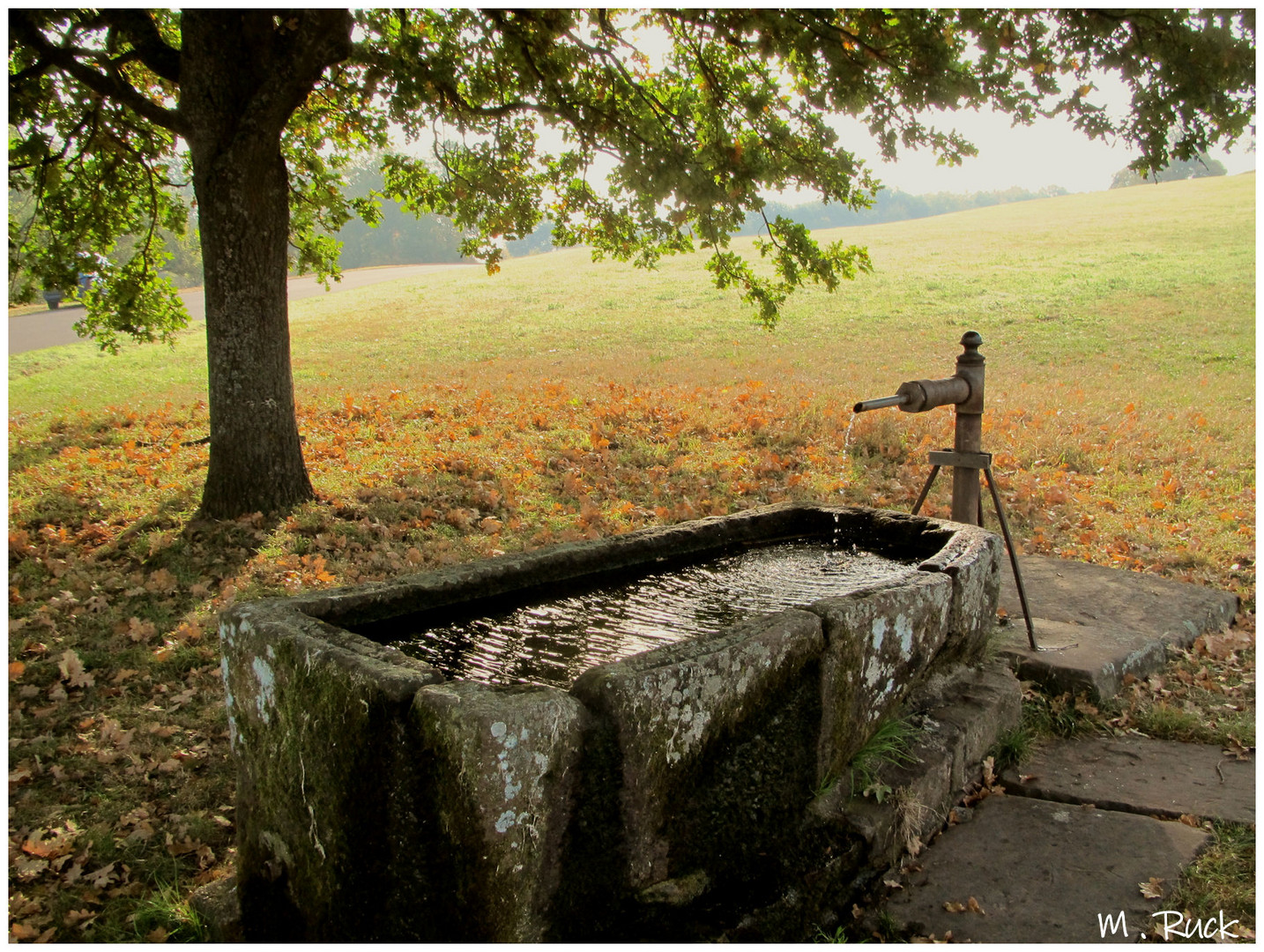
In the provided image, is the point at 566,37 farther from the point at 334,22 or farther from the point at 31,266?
the point at 31,266

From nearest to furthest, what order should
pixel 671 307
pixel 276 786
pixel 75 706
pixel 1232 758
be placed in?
pixel 276 786, pixel 1232 758, pixel 75 706, pixel 671 307

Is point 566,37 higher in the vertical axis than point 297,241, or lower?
higher

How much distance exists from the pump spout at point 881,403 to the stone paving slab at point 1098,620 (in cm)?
143

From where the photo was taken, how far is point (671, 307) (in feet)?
64.2

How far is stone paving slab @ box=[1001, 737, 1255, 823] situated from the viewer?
11.0 ft

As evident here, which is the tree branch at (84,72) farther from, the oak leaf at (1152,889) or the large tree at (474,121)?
the oak leaf at (1152,889)

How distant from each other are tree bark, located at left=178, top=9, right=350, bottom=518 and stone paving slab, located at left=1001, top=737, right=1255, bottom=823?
17.9 ft

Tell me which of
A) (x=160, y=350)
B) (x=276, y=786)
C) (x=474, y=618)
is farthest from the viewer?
(x=160, y=350)

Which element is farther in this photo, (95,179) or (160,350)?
(160,350)

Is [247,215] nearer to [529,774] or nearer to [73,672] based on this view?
[73,672]

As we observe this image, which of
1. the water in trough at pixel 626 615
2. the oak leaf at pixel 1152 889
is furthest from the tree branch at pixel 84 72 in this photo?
the oak leaf at pixel 1152 889

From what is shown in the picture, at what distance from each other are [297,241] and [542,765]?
28.6 ft

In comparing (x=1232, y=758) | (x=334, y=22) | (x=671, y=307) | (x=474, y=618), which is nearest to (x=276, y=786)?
(x=474, y=618)

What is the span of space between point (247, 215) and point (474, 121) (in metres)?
2.61
